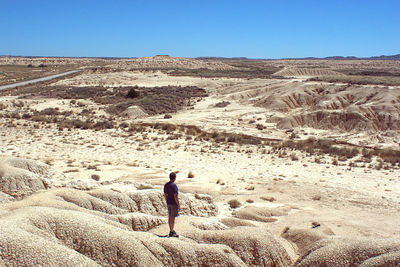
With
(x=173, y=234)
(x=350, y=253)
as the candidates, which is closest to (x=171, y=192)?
(x=173, y=234)

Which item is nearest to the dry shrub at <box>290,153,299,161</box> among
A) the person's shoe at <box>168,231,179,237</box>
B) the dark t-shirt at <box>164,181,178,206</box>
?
the dark t-shirt at <box>164,181,178,206</box>

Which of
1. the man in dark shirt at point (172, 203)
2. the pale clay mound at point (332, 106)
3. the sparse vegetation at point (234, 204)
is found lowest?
the sparse vegetation at point (234, 204)

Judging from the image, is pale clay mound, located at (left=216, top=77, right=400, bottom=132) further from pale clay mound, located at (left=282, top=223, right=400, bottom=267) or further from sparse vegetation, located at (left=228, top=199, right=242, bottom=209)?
pale clay mound, located at (left=282, top=223, right=400, bottom=267)

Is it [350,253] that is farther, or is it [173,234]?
[173,234]

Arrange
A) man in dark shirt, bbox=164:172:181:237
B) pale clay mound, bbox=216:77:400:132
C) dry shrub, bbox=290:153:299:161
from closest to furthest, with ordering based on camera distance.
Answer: man in dark shirt, bbox=164:172:181:237, dry shrub, bbox=290:153:299:161, pale clay mound, bbox=216:77:400:132

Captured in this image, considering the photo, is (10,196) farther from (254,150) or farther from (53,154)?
(254,150)

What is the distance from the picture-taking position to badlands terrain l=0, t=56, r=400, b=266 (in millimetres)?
5406

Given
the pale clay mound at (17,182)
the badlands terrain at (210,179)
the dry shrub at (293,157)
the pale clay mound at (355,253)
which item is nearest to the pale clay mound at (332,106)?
the badlands terrain at (210,179)

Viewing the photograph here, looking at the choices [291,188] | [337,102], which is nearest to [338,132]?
[337,102]

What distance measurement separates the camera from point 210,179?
43.9ft

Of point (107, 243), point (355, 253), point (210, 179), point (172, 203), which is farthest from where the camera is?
point (210, 179)

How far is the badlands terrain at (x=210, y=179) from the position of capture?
17.7ft

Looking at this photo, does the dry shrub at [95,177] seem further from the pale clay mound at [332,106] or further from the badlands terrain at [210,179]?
the pale clay mound at [332,106]

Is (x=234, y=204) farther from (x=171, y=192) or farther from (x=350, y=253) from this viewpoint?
(x=350, y=253)
